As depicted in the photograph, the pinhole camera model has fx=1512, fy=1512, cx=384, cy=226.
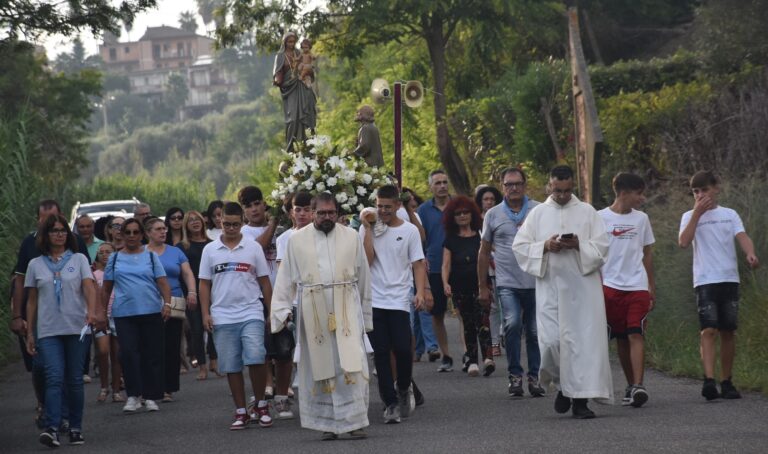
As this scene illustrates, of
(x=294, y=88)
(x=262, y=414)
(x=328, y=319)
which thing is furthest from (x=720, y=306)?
(x=294, y=88)

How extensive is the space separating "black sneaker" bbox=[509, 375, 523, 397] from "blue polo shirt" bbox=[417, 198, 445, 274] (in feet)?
10.0

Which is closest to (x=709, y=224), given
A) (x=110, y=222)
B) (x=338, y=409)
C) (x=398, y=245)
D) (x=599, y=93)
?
(x=398, y=245)

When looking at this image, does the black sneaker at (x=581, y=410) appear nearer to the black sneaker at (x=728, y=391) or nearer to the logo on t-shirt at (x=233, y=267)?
the black sneaker at (x=728, y=391)

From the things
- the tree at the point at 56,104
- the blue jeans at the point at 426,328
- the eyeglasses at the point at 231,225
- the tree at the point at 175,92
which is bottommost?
the blue jeans at the point at 426,328

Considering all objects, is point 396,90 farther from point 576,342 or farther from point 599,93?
point 576,342

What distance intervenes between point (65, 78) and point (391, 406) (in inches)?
1490

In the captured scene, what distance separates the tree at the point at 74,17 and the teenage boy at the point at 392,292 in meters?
7.20

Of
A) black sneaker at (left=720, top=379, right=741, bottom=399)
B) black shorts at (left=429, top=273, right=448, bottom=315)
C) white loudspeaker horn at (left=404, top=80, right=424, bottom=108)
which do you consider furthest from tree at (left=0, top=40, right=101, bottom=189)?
black sneaker at (left=720, top=379, right=741, bottom=399)

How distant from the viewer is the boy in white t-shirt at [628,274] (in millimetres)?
12266

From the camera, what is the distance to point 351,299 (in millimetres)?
11305

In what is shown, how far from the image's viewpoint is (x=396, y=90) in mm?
24750

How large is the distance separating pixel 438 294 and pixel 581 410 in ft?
15.2

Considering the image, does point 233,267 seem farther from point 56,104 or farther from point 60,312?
point 56,104

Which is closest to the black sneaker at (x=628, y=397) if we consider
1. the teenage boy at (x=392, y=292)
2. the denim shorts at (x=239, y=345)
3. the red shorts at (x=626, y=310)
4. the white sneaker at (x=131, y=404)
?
the red shorts at (x=626, y=310)
